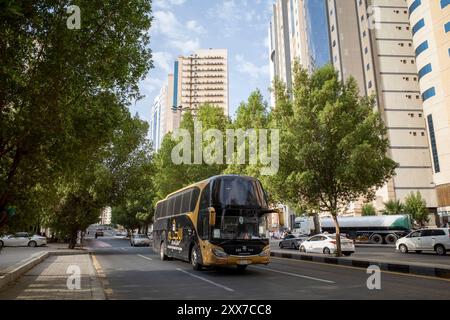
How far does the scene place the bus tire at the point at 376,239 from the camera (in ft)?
137

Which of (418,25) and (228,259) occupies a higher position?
(418,25)

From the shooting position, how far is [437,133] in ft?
168

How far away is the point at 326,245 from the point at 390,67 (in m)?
55.6

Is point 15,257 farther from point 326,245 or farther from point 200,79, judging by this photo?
point 200,79

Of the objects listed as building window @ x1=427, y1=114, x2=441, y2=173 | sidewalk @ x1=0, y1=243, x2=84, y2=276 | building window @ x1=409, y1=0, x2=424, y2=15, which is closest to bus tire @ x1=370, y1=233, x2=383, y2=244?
building window @ x1=427, y1=114, x2=441, y2=173

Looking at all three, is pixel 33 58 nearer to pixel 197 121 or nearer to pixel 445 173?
pixel 197 121

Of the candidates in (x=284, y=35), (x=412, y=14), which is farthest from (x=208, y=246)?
(x=284, y=35)

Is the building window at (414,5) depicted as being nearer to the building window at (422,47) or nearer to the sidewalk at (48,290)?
the building window at (422,47)

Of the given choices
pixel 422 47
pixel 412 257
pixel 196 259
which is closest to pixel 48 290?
pixel 196 259

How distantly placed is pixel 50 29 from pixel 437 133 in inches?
2093

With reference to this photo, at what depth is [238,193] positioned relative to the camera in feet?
47.2

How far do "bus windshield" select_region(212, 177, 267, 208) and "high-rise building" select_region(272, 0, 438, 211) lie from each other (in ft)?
167

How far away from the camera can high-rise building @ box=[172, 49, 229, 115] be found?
179 metres

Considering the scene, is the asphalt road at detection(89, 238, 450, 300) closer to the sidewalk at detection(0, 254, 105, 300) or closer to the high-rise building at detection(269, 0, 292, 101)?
the sidewalk at detection(0, 254, 105, 300)
